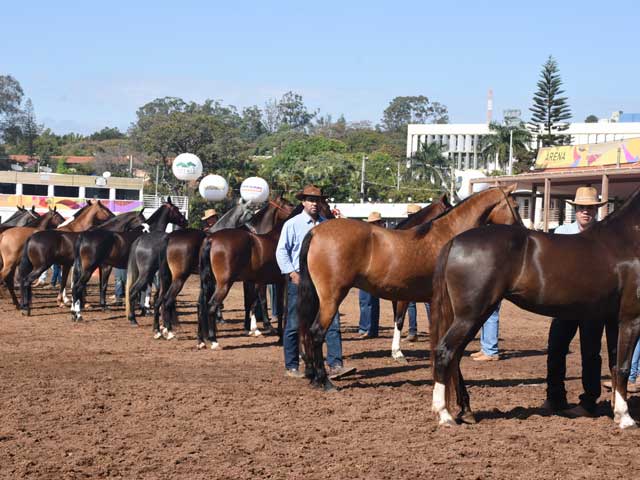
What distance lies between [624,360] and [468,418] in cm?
146

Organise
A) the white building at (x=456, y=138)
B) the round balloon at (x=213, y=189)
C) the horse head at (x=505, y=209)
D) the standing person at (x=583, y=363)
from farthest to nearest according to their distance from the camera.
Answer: the white building at (x=456, y=138), the round balloon at (x=213, y=189), the horse head at (x=505, y=209), the standing person at (x=583, y=363)

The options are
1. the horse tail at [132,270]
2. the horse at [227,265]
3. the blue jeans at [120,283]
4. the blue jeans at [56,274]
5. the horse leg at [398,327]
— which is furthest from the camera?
the blue jeans at [56,274]

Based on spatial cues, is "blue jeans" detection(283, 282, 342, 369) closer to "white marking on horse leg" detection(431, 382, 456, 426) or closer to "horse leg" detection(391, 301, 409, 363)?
"horse leg" detection(391, 301, 409, 363)

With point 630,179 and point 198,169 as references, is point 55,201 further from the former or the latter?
point 630,179

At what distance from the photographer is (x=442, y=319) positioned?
745cm

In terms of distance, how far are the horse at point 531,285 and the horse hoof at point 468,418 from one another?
1 cm

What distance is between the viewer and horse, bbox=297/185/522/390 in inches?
344

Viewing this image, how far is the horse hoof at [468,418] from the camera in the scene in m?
7.39

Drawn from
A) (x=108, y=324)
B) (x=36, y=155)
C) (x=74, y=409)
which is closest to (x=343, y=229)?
(x=74, y=409)

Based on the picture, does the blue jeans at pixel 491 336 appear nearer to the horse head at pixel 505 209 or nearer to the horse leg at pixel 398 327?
the horse leg at pixel 398 327

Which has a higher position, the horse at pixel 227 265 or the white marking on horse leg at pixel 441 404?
the horse at pixel 227 265

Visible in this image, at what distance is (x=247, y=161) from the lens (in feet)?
225

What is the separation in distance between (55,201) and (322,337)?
53.3 metres

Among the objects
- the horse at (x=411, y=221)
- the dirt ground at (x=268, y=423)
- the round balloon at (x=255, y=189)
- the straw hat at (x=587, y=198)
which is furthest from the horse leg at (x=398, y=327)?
the round balloon at (x=255, y=189)
